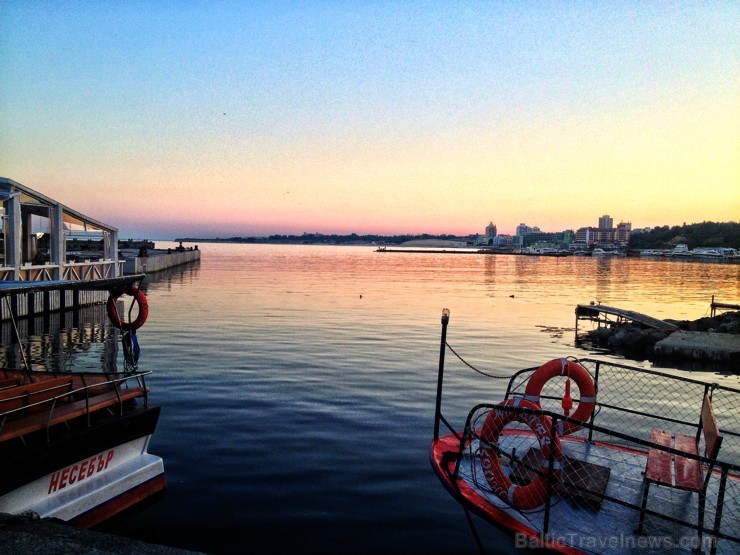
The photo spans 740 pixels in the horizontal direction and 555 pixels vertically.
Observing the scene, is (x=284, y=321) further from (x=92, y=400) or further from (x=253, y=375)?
(x=92, y=400)

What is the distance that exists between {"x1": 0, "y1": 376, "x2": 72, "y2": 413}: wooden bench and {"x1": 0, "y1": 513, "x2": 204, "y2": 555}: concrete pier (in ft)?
8.69

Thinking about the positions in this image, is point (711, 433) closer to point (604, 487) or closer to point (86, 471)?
point (604, 487)

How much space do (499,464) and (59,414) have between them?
6.85 metres

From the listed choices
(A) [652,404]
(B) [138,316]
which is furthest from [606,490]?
(B) [138,316]

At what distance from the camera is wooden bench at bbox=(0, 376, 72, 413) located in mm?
8414

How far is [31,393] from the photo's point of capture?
8500 mm

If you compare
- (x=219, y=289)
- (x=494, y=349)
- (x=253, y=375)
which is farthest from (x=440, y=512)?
(x=219, y=289)

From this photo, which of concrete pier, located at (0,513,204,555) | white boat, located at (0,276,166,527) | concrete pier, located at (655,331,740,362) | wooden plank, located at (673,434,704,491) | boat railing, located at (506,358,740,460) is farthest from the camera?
concrete pier, located at (655,331,740,362)

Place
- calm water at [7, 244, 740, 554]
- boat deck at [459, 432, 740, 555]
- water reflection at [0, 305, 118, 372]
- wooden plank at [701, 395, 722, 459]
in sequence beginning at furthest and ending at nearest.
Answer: water reflection at [0, 305, 118, 372], calm water at [7, 244, 740, 554], boat deck at [459, 432, 740, 555], wooden plank at [701, 395, 722, 459]

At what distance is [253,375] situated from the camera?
18.6 m

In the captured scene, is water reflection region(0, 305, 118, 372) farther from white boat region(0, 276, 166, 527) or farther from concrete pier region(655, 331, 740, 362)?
concrete pier region(655, 331, 740, 362)

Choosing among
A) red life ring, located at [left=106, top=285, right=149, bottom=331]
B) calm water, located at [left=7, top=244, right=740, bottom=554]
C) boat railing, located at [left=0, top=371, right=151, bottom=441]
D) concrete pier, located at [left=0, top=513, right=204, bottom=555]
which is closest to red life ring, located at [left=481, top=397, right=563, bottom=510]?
calm water, located at [left=7, top=244, right=740, bottom=554]

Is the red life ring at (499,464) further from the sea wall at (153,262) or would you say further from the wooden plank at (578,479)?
the sea wall at (153,262)

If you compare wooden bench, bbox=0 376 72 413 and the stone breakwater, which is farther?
the stone breakwater
